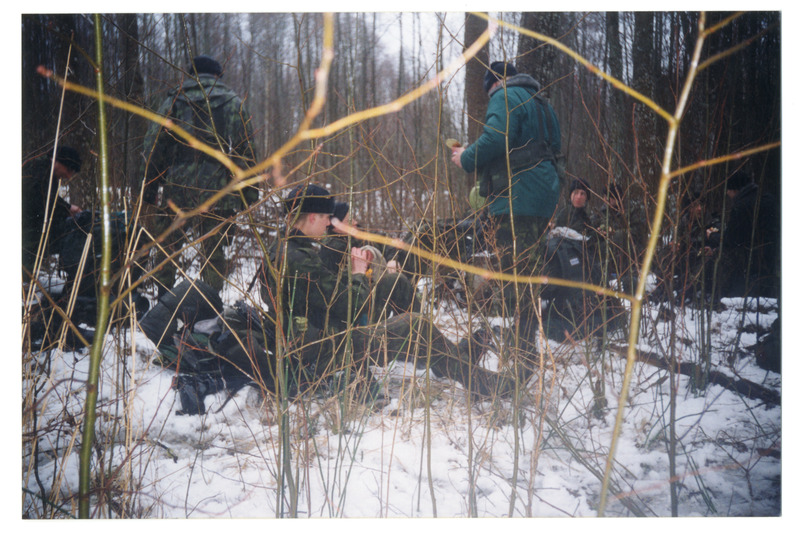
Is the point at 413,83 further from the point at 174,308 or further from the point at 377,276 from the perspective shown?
the point at 174,308

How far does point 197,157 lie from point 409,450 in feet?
2.89

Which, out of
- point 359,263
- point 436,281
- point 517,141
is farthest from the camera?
point 359,263

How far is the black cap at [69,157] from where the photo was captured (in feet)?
3.89

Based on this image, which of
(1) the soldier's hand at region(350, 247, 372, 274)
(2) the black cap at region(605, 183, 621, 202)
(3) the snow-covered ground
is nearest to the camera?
(3) the snow-covered ground

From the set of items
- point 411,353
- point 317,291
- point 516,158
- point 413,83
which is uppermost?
point 413,83

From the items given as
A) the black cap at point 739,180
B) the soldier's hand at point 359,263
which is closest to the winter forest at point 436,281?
the black cap at point 739,180

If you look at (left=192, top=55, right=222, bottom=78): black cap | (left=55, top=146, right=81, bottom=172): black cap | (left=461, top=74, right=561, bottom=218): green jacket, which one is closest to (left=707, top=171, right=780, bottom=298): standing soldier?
(left=461, top=74, right=561, bottom=218): green jacket

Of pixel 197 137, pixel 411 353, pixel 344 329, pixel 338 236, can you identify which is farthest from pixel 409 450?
pixel 197 137

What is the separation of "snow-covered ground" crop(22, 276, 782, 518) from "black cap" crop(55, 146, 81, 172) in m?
0.42

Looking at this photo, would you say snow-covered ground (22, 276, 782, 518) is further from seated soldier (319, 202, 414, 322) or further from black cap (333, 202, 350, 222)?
black cap (333, 202, 350, 222)

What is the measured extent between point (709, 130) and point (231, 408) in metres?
1.33

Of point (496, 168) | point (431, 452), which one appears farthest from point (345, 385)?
point (496, 168)

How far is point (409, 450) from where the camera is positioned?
119cm

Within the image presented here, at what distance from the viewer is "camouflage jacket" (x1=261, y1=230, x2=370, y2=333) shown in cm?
121
